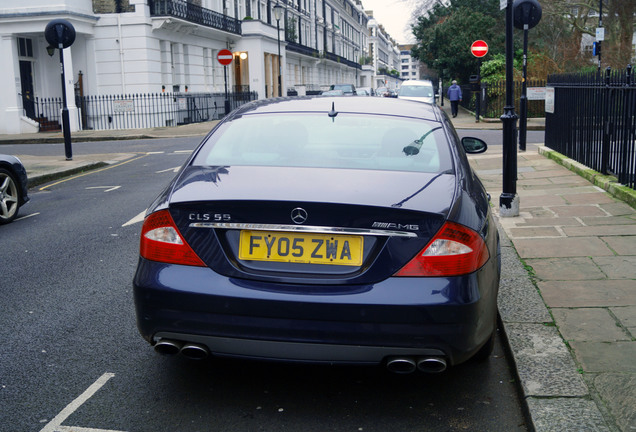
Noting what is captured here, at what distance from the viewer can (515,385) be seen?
143 inches

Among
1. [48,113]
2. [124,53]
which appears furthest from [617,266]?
[48,113]

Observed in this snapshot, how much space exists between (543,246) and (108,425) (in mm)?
4271

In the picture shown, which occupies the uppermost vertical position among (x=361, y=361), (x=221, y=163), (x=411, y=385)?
(x=221, y=163)

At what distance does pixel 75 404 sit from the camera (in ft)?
11.3

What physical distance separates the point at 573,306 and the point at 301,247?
2272 mm

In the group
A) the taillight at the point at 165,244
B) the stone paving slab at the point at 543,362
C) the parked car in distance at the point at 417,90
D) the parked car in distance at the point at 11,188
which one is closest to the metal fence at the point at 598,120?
the stone paving slab at the point at 543,362

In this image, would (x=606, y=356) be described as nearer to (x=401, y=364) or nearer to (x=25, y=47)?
(x=401, y=364)

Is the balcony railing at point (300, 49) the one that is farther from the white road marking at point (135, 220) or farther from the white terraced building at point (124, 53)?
the white road marking at point (135, 220)

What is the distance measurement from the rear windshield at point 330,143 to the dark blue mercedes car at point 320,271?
308 millimetres

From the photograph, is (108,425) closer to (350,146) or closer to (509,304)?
(350,146)

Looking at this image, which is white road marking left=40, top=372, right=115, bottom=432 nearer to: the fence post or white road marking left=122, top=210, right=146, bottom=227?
white road marking left=122, top=210, right=146, bottom=227

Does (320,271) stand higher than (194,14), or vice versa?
(194,14)

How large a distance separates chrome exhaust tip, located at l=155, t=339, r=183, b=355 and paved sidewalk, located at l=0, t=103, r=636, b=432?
1.63 m

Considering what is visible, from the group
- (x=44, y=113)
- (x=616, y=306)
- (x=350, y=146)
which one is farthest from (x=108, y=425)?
(x=44, y=113)
